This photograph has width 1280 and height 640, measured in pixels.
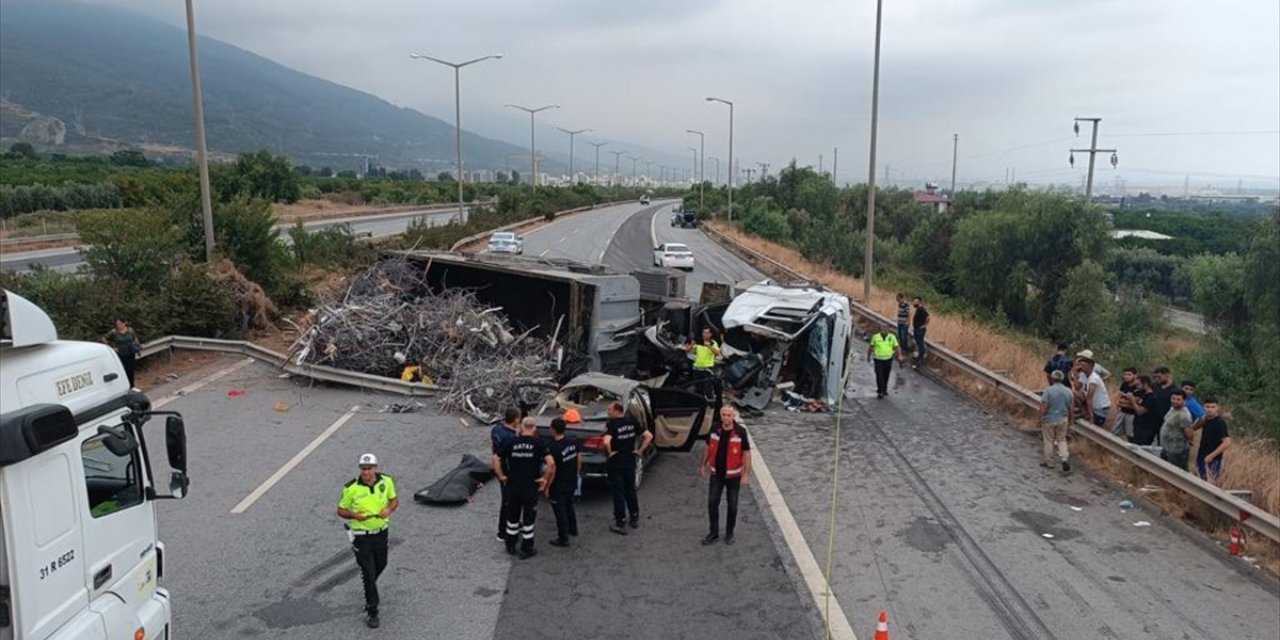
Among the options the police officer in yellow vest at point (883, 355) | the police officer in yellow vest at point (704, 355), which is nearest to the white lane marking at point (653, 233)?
the police officer in yellow vest at point (883, 355)

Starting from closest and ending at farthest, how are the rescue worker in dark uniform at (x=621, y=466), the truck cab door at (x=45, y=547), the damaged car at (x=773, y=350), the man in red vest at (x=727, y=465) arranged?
the truck cab door at (x=45, y=547), the man in red vest at (x=727, y=465), the rescue worker in dark uniform at (x=621, y=466), the damaged car at (x=773, y=350)

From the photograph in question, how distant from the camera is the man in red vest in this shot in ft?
30.1

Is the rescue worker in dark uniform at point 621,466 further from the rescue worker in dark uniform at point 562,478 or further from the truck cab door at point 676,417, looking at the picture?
the truck cab door at point 676,417

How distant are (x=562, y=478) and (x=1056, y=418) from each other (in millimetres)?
6910

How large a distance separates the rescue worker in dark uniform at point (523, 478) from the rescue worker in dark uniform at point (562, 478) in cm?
12

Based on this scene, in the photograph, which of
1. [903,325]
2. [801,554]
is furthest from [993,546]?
[903,325]

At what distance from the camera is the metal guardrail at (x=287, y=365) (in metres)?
15.5

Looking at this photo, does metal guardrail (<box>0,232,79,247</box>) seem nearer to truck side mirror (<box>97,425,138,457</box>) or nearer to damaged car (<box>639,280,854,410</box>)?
damaged car (<box>639,280,854,410</box>)

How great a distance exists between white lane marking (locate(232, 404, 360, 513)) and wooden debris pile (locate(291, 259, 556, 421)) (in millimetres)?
1640

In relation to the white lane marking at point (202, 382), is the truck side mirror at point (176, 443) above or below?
above

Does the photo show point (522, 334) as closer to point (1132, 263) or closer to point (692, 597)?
point (692, 597)

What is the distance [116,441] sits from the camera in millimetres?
5160

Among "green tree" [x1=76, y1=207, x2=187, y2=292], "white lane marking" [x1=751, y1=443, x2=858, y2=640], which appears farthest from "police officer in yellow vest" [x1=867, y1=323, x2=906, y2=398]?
"green tree" [x1=76, y1=207, x2=187, y2=292]

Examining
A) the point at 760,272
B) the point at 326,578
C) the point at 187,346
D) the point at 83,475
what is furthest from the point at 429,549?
the point at 760,272
